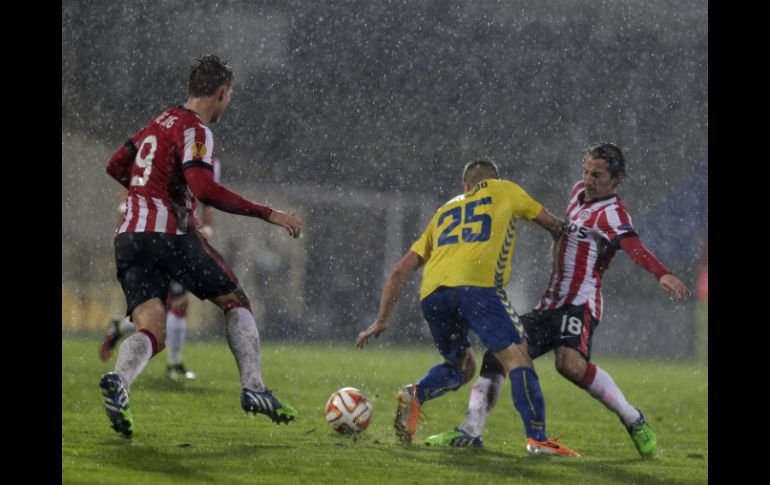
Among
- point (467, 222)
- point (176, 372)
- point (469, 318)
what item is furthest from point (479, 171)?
point (176, 372)

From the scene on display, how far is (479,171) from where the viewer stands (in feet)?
17.1

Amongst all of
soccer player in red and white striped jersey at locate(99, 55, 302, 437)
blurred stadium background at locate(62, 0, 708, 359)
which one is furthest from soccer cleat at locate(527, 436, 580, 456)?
blurred stadium background at locate(62, 0, 708, 359)

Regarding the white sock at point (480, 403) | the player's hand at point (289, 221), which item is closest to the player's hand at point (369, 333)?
the white sock at point (480, 403)

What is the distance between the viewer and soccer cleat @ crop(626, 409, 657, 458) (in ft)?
16.7

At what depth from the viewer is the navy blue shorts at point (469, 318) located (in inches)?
188

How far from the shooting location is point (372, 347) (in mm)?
15320

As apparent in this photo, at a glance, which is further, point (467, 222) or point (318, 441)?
point (318, 441)

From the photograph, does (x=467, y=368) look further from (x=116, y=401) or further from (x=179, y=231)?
(x=116, y=401)

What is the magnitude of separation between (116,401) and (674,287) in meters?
2.45

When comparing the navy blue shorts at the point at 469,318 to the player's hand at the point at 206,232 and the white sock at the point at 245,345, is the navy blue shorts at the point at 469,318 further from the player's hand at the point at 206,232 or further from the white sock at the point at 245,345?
the player's hand at the point at 206,232

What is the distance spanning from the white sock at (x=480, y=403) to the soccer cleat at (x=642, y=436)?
2.20ft

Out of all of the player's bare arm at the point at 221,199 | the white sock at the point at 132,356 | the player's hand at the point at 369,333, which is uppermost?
the player's bare arm at the point at 221,199

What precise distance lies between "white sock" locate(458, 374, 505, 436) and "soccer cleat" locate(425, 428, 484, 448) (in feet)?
0.09
